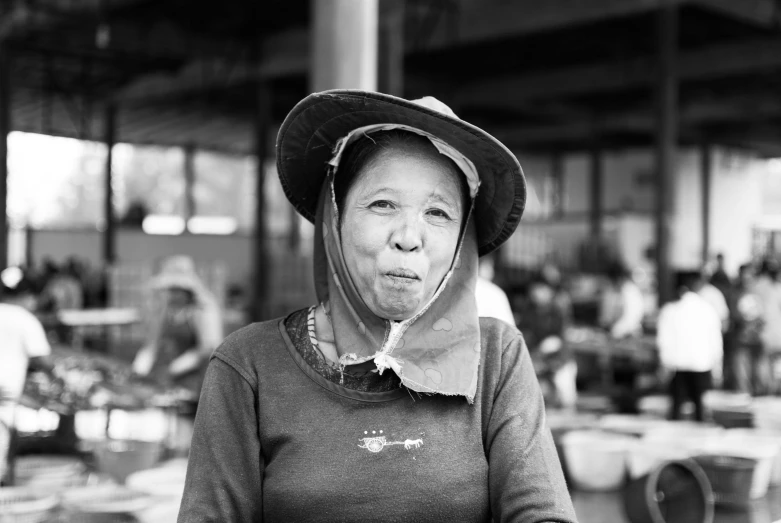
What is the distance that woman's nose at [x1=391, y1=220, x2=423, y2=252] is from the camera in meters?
1.18

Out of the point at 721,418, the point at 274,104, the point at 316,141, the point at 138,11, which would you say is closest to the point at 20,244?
the point at 274,104

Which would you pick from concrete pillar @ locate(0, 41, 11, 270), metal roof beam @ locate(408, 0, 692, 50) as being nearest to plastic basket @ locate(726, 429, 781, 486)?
metal roof beam @ locate(408, 0, 692, 50)

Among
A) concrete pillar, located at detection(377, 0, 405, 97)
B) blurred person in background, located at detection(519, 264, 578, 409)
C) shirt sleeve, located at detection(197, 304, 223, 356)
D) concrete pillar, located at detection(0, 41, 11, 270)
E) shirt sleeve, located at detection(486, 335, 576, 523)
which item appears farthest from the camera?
concrete pillar, located at detection(0, 41, 11, 270)

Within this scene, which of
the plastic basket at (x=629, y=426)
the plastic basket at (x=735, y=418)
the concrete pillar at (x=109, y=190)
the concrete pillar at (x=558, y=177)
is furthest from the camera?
the concrete pillar at (x=558, y=177)

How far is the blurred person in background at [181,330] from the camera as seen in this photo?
5727 mm

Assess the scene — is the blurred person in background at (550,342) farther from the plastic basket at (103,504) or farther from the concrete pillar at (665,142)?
the plastic basket at (103,504)

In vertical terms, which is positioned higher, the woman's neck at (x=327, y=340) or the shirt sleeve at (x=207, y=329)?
the woman's neck at (x=327, y=340)

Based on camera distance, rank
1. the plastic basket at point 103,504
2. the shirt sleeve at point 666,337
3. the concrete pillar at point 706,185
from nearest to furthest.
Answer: the plastic basket at point 103,504 < the shirt sleeve at point 666,337 < the concrete pillar at point 706,185

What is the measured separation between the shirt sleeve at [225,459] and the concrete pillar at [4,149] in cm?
1176

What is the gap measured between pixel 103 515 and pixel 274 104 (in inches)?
611

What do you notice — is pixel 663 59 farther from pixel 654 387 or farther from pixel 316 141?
pixel 316 141

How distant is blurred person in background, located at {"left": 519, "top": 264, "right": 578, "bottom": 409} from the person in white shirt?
35.3 inches

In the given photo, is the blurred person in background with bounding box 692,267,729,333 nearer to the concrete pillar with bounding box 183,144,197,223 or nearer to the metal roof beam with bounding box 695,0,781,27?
the metal roof beam with bounding box 695,0,781,27

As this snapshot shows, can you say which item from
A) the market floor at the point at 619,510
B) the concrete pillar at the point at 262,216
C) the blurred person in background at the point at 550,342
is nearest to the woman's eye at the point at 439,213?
the market floor at the point at 619,510
